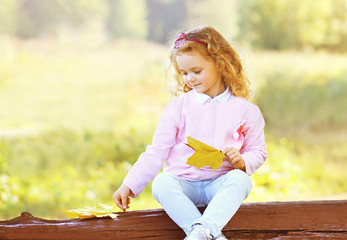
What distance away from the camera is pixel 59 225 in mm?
1713

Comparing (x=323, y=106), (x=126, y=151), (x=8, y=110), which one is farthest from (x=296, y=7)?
(x=8, y=110)

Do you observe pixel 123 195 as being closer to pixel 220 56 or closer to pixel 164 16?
pixel 220 56

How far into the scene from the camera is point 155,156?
1856 millimetres

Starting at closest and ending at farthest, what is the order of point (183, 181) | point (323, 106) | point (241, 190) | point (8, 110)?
1. point (241, 190)
2. point (183, 181)
3. point (8, 110)
4. point (323, 106)

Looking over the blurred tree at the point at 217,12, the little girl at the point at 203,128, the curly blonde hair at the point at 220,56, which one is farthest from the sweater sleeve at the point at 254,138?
the blurred tree at the point at 217,12

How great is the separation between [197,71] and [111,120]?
2.83 m

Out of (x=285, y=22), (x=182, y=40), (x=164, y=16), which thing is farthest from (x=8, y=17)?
(x=182, y=40)

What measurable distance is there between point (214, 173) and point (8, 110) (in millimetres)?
3121

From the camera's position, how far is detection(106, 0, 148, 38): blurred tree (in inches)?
184

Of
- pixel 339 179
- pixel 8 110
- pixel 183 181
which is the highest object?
pixel 8 110

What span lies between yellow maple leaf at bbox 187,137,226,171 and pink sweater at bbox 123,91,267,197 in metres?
0.08

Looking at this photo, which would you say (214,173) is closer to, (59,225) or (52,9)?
(59,225)

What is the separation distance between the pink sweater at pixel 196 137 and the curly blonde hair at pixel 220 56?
0.07 meters

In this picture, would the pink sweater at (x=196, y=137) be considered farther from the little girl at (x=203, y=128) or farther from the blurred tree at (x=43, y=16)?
the blurred tree at (x=43, y=16)
